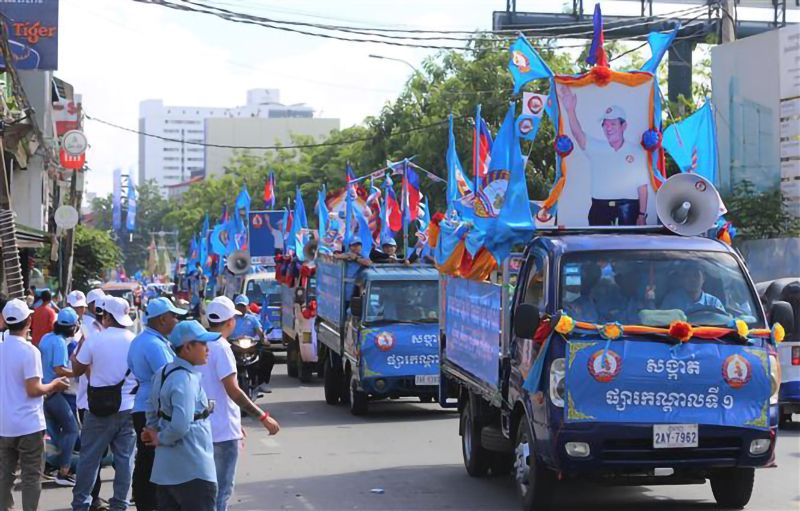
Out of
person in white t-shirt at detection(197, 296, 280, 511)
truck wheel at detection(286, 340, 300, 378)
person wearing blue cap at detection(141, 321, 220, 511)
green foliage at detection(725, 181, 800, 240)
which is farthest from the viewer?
green foliage at detection(725, 181, 800, 240)

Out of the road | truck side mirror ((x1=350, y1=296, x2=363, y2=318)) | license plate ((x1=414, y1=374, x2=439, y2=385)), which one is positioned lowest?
the road

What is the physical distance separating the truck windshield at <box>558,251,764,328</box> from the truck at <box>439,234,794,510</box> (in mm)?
11

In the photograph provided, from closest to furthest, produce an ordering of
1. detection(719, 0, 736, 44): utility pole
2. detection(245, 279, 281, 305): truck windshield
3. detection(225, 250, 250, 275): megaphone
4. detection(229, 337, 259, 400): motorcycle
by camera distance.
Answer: detection(229, 337, 259, 400): motorcycle, detection(719, 0, 736, 44): utility pole, detection(245, 279, 281, 305): truck windshield, detection(225, 250, 250, 275): megaphone

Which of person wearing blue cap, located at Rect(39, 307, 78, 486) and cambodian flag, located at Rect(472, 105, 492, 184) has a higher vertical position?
cambodian flag, located at Rect(472, 105, 492, 184)

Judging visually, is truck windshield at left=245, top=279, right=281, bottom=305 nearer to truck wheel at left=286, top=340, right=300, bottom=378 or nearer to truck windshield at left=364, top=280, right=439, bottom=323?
truck wheel at left=286, top=340, right=300, bottom=378

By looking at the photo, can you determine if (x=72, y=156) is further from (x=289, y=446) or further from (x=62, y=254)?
(x=289, y=446)

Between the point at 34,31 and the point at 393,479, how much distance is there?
70.3ft

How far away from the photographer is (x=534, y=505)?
31.2ft

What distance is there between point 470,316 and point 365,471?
6.75 ft

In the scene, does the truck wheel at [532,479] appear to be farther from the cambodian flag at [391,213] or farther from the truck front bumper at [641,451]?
the cambodian flag at [391,213]

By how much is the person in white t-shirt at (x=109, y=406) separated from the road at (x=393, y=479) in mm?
1302

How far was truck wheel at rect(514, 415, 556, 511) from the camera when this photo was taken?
9.45m

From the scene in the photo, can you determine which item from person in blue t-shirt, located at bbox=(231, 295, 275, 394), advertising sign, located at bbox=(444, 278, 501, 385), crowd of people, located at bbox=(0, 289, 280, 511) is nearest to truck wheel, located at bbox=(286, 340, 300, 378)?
person in blue t-shirt, located at bbox=(231, 295, 275, 394)

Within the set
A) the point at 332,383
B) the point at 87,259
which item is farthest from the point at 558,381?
the point at 87,259
